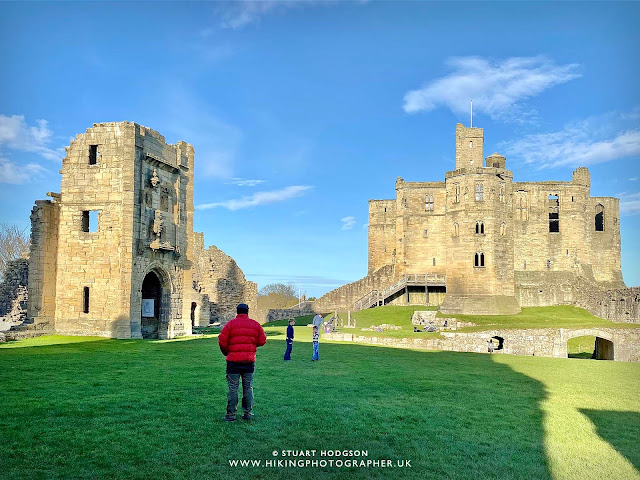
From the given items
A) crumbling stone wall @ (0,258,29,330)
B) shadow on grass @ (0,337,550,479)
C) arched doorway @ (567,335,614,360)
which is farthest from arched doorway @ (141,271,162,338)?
arched doorway @ (567,335,614,360)

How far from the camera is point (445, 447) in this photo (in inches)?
300

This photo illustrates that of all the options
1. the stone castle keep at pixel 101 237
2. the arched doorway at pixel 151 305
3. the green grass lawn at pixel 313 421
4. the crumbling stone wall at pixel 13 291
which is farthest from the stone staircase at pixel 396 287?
the green grass lawn at pixel 313 421

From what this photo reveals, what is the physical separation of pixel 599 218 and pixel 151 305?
45552 millimetres

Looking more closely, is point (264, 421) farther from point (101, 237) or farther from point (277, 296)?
point (277, 296)

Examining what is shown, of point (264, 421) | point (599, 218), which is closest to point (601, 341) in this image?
point (599, 218)

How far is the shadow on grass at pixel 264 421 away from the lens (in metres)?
6.62

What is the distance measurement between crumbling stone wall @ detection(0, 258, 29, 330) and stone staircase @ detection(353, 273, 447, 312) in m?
28.3

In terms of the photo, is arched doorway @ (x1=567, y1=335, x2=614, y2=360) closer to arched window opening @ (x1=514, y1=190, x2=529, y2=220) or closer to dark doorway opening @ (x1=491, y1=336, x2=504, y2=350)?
dark doorway opening @ (x1=491, y1=336, x2=504, y2=350)

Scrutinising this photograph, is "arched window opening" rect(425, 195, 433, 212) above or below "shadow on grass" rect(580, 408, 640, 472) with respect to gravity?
above

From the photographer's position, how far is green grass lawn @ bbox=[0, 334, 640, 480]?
6672 millimetres

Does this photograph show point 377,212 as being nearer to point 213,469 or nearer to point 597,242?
point 597,242

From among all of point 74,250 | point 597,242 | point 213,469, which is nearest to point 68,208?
point 74,250

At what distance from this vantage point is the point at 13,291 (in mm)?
30000

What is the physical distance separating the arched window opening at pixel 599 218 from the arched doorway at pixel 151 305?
43928 mm
